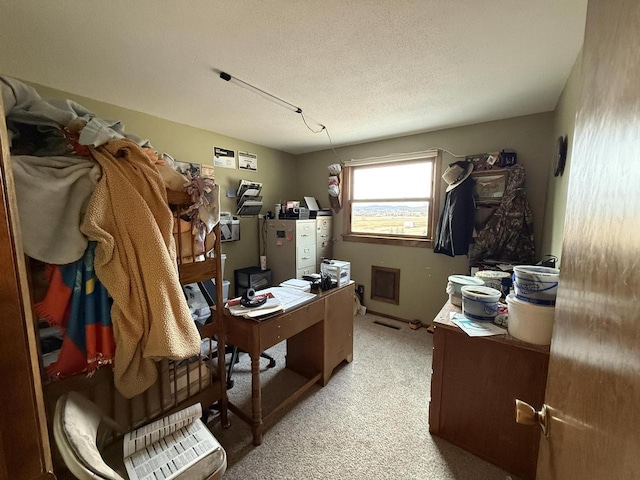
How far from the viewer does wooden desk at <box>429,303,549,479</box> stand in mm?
1307

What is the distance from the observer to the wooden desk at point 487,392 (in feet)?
4.29

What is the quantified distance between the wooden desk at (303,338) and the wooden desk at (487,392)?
815 millimetres

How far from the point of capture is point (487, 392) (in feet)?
4.67

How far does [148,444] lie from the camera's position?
3.56 feet

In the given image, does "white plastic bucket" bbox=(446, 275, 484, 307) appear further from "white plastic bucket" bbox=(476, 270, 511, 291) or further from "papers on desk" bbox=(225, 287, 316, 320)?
"papers on desk" bbox=(225, 287, 316, 320)

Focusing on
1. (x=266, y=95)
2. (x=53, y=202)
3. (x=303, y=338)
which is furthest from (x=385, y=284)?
(x=53, y=202)

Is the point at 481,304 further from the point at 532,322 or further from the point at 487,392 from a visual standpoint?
the point at 487,392

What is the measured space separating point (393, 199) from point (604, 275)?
10.3 feet

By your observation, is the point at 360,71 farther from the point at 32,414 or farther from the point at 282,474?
the point at 282,474

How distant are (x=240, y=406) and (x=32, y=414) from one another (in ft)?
5.16

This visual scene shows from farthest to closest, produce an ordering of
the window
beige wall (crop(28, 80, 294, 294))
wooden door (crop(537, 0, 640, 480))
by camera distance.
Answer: the window
beige wall (crop(28, 80, 294, 294))
wooden door (crop(537, 0, 640, 480))

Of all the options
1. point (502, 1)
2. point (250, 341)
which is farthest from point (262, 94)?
point (250, 341)

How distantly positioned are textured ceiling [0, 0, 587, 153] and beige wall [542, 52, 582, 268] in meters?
0.10

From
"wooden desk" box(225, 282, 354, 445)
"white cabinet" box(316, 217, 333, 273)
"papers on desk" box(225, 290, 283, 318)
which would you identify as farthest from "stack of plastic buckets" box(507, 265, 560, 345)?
"white cabinet" box(316, 217, 333, 273)
